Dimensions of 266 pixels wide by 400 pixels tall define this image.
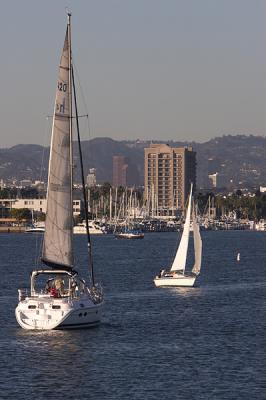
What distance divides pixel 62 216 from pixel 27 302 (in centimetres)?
528

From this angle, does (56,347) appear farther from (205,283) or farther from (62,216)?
(205,283)

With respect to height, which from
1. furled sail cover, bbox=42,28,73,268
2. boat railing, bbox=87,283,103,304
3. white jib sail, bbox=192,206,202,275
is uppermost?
furled sail cover, bbox=42,28,73,268

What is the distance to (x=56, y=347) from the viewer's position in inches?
2413

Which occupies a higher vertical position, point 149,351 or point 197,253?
point 197,253

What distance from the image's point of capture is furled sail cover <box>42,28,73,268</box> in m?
67.1

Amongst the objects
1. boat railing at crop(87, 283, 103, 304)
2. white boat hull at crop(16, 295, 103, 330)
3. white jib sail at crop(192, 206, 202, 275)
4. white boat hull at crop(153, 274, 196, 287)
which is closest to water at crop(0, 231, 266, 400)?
white boat hull at crop(16, 295, 103, 330)

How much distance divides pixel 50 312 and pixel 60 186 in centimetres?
695

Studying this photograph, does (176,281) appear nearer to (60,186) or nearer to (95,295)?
(95,295)

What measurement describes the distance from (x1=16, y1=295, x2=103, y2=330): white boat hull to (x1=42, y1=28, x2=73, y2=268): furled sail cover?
2.43 meters

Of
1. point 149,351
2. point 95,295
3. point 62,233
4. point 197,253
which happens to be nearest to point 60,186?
point 62,233

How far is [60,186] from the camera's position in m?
67.8

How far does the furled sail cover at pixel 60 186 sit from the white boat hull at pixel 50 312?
2.43 metres

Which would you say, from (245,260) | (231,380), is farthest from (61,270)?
(245,260)

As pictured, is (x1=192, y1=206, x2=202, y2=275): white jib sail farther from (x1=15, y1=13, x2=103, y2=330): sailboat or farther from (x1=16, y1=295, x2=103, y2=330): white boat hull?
(x1=16, y1=295, x2=103, y2=330): white boat hull
